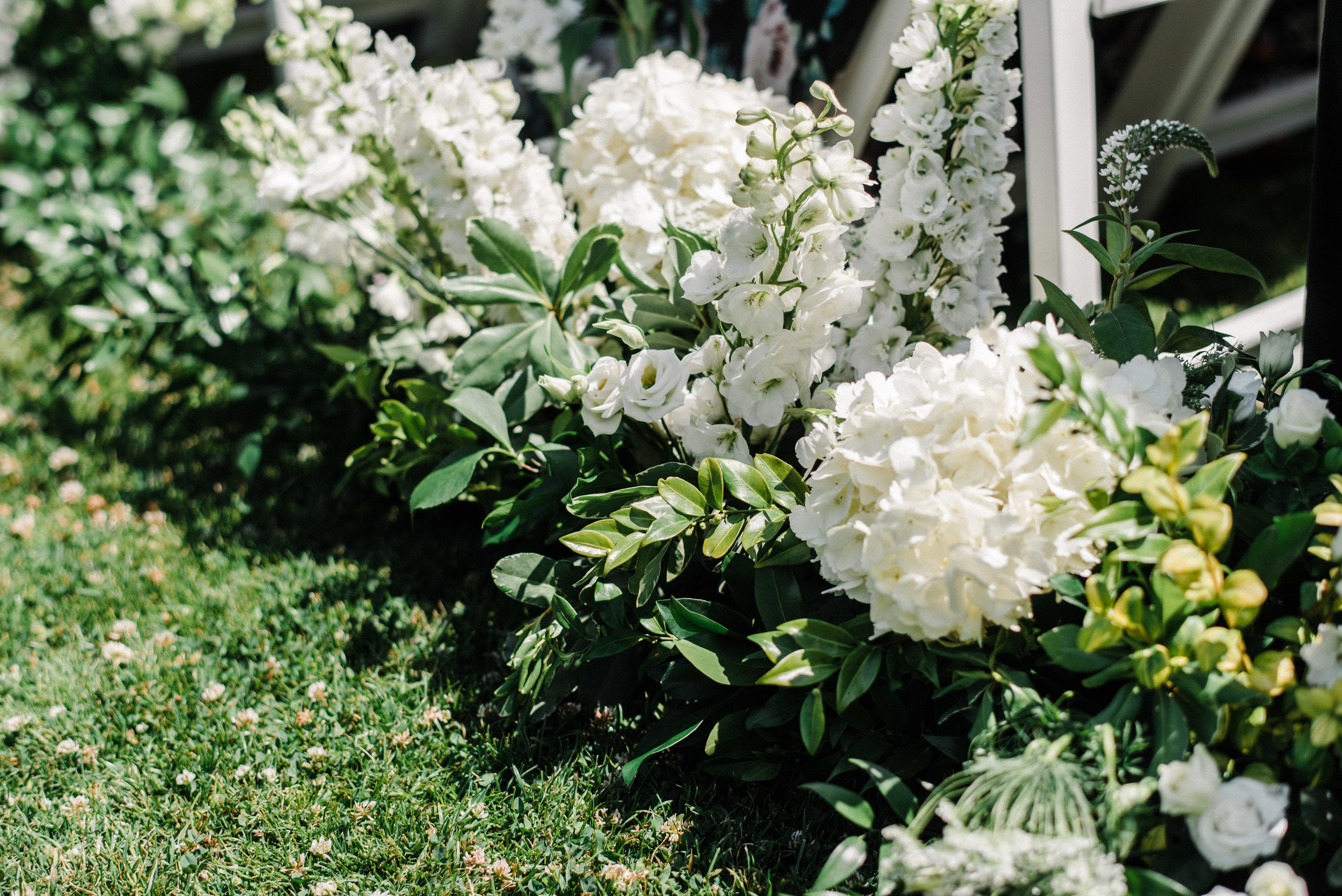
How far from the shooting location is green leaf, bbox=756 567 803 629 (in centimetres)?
131

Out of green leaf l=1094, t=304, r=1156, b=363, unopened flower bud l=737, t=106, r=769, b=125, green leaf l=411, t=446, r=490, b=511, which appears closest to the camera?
unopened flower bud l=737, t=106, r=769, b=125

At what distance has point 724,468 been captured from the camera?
4.39 ft

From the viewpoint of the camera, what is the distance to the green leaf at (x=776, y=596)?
4.30 feet

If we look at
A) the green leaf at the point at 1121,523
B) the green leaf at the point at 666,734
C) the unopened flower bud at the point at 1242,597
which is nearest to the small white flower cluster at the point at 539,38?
the green leaf at the point at 666,734

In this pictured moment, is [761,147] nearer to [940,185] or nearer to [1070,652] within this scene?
[940,185]

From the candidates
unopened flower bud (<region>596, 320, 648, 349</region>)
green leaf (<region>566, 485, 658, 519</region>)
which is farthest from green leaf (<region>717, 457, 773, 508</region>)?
unopened flower bud (<region>596, 320, 648, 349</region>)

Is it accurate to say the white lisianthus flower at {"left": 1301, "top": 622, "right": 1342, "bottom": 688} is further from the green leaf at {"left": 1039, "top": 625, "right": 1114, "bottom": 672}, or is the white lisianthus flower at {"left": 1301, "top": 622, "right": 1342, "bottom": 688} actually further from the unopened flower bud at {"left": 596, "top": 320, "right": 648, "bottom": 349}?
the unopened flower bud at {"left": 596, "top": 320, "right": 648, "bottom": 349}

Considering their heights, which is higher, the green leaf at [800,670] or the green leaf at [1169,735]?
the green leaf at [1169,735]

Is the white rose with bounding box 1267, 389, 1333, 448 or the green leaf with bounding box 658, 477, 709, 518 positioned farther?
the green leaf with bounding box 658, 477, 709, 518

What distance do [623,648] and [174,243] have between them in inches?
80.4

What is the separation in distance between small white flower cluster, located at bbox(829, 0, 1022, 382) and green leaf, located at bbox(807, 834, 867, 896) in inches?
29.3

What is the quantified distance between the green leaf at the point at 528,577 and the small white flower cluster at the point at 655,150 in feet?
1.85

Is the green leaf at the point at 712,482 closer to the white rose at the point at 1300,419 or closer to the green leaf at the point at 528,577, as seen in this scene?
the green leaf at the point at 528,577

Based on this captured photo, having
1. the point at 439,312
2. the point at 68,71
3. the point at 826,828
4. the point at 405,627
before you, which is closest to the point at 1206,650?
the point at 826,828
